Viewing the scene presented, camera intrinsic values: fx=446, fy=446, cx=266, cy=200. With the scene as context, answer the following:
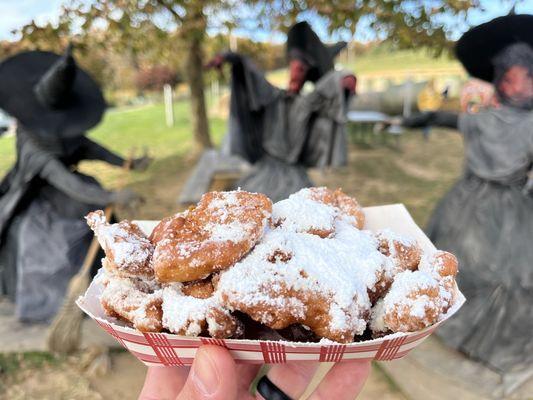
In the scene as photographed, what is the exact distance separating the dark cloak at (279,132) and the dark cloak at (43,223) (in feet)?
4.73

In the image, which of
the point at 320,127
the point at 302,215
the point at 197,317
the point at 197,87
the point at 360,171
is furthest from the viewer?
the point at 360,171

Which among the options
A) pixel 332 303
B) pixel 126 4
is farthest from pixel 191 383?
pixel 126 4

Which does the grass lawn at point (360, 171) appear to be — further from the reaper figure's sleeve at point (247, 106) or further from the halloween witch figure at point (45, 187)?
the reaper figure's sleeve at point (247, 106)

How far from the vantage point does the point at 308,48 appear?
4.13 meters

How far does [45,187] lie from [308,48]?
8.72 feet

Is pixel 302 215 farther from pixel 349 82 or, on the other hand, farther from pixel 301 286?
pixel 349 82

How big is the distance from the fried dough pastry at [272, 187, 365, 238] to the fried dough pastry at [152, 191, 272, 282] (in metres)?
0.10

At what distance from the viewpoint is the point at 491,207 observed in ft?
11.0

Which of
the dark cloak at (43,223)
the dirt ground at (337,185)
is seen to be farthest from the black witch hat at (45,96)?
the dirt ground at (337,185)

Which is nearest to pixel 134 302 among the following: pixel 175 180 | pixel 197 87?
pixel 175 180

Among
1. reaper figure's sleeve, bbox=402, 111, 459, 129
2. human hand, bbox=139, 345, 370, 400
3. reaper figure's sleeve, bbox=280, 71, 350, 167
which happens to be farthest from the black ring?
reaper figure's sleeve, bbox=402, 111, 459, 129

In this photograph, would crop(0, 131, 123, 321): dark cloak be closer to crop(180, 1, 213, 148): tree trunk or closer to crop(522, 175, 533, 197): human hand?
crop(522, 175, 533, 197): human hand

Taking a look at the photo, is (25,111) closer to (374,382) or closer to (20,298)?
(20,298)

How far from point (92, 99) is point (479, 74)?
10.7 feet
